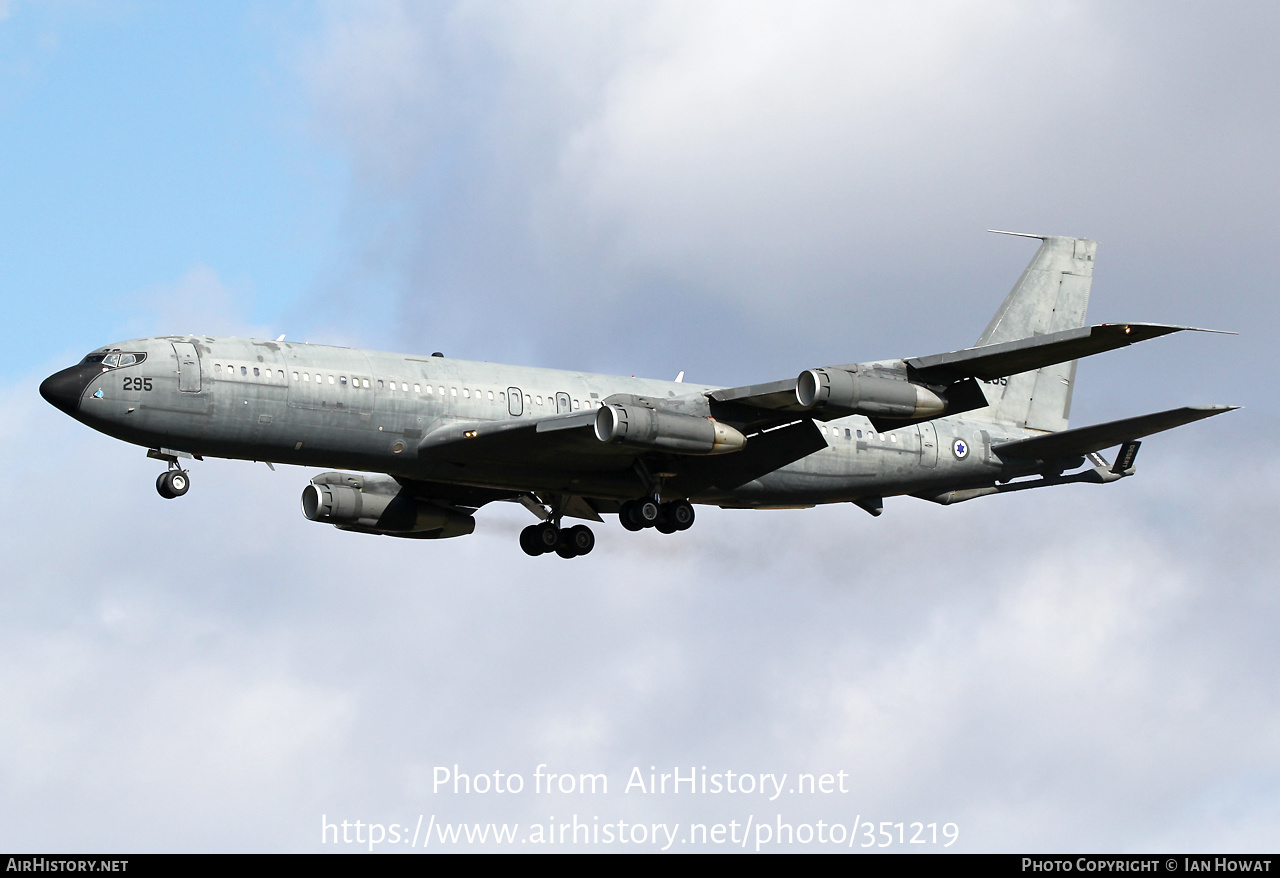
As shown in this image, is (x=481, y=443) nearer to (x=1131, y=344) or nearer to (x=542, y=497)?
(x=542, y=497)

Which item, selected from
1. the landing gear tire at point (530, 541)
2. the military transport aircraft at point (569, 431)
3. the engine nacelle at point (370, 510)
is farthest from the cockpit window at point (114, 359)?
the landing gear tire at point (530, 541)

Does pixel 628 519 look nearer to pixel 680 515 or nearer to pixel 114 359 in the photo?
pixel 680 515

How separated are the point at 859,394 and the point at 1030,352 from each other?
14.9 feet

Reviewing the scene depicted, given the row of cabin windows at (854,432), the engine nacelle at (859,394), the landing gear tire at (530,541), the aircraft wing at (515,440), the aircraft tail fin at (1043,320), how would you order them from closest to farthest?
A: the engine nacelle at (859,394), the aircraft wing at (515,440), the row of cabin windows at (854,432), the landing gear tire at (530,541), the aircraft tail fin at (1043,320)

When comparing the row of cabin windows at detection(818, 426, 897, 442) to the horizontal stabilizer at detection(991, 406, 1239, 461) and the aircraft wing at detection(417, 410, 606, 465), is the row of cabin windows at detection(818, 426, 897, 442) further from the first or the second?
the aircraft wing at detection(417, 410, 606, 465)

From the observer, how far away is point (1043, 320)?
2218 inches

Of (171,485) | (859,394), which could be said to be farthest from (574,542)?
(171,485)

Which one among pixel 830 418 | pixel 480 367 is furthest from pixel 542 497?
pixel 830 418

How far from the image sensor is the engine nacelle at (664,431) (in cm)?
4334

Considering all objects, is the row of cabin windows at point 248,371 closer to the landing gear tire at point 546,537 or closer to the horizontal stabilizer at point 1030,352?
the landing gear tire at point 546,537

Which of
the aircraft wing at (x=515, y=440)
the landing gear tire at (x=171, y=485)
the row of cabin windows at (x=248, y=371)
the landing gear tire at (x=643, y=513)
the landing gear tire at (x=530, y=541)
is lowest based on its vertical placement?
the landing gear tire at (x=171, y=485)

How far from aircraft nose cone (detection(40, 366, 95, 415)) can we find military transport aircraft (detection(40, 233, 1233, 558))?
0.05 metres

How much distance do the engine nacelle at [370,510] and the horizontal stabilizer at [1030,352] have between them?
16307 mm

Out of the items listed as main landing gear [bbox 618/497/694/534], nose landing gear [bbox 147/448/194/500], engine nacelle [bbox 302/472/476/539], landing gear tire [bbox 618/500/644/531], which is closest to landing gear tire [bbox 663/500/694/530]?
main landing gear [bbox 618/497/694/534]
